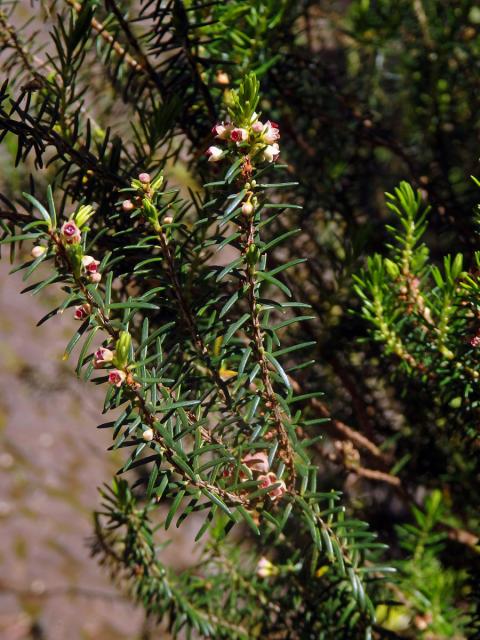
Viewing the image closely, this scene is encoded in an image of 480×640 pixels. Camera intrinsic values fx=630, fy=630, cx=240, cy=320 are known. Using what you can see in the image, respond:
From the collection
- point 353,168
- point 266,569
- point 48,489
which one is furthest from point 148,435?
point 48,489

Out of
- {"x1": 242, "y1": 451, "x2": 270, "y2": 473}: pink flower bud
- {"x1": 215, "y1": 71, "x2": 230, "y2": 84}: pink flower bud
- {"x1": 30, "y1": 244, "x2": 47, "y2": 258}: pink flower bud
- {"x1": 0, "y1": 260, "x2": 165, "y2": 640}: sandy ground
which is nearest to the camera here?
{"x1": 30, "y1": 244, "x2": 47, "y2": 258}: pink flower bud

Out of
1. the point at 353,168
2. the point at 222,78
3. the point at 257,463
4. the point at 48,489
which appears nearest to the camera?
the point at 257,463

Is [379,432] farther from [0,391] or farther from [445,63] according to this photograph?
[0,391]

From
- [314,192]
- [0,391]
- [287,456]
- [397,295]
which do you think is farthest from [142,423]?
[0,391]

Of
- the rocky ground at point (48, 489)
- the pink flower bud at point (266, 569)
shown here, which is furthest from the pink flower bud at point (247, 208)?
the rocky ground at point (48, 489)

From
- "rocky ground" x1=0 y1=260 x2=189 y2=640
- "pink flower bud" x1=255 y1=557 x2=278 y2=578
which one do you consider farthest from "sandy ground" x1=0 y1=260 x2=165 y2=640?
"pink flower bud" x1=255 y1=557 x2=278 y2=578

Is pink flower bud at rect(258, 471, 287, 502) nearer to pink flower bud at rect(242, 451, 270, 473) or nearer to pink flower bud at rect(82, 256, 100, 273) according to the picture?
pink flower bud at rect(242, 451, 270, 473)

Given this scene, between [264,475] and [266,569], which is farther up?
[264,475]

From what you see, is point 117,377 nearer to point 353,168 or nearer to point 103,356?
point 103,356
